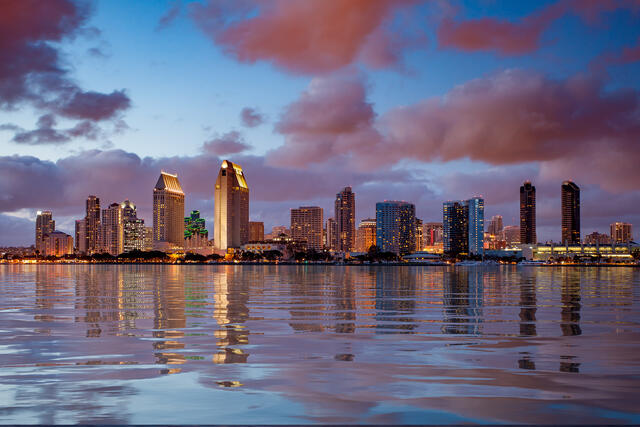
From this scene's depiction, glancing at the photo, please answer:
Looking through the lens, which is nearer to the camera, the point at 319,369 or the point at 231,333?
the point at 319,369

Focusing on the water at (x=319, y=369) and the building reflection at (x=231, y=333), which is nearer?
the water at (x=319, y=369)

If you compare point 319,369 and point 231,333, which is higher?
point 319,369

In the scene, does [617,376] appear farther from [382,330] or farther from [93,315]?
[93,315]

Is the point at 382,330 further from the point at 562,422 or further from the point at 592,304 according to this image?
the point at 592,304

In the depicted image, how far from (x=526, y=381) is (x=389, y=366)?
13.3ft

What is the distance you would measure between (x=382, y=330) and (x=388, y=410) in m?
14.8

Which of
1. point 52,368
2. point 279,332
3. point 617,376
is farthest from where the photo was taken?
point 279,332

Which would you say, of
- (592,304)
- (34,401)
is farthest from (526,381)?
(592,304)

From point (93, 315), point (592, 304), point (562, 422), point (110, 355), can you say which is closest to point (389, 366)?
point (562, 422)

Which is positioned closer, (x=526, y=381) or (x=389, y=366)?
(x=526, y=381)

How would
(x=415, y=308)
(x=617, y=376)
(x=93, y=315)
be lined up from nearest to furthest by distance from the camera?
(x=617, y=376)
(x=93, y=315)
(x=415, y=308)

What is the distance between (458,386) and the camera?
14844 mm

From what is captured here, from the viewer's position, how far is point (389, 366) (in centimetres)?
1780

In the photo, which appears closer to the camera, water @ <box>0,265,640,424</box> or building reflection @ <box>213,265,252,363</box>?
water @ <box>0,265,640,424</box>
